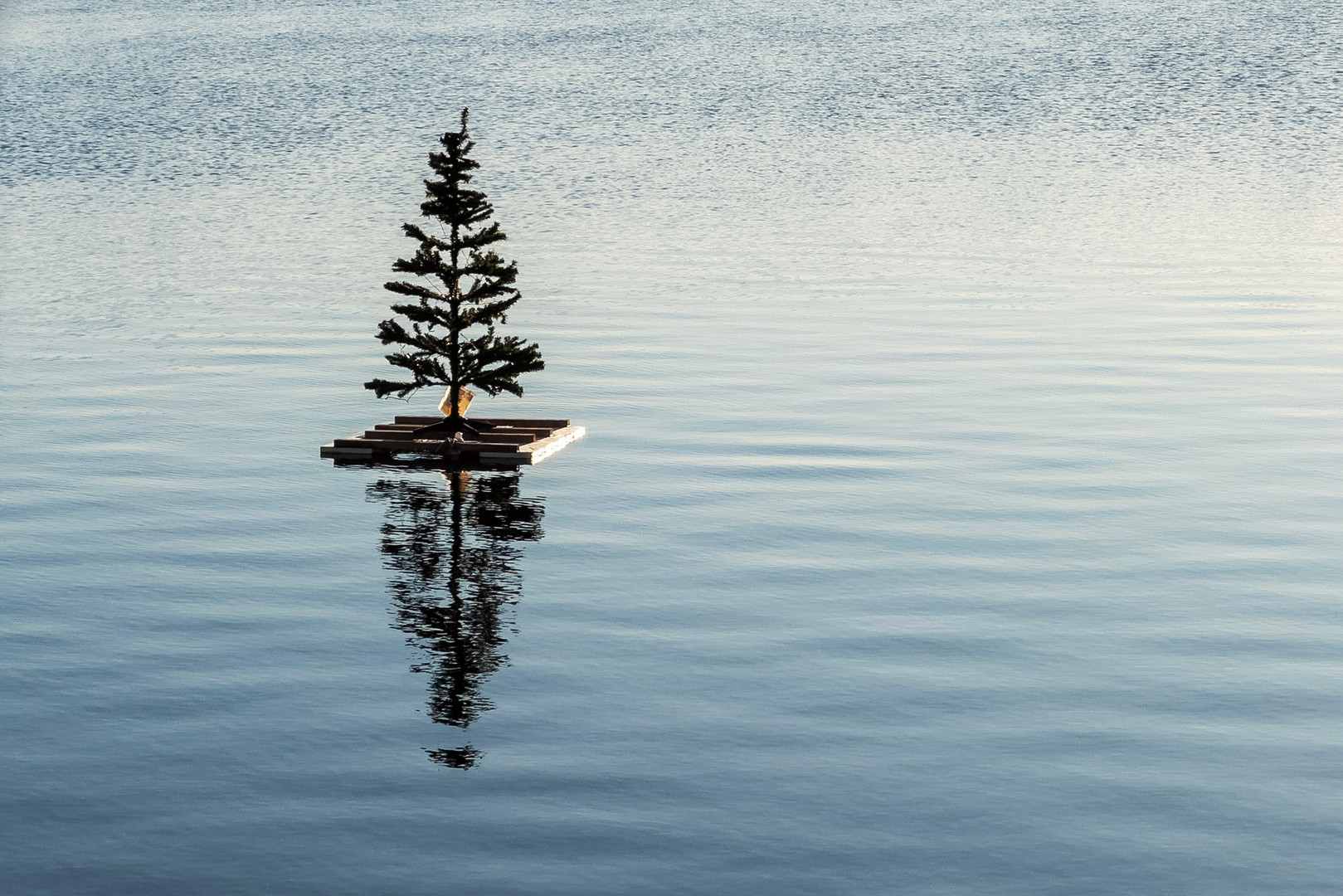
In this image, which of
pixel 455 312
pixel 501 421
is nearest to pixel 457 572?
pixel 455 312

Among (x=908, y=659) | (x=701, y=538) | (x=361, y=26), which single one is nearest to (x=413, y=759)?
(x=908, y=659)

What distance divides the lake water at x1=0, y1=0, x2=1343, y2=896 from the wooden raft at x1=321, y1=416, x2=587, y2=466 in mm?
935

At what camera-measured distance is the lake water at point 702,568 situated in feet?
58.9

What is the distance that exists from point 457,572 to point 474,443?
7490 millimetres

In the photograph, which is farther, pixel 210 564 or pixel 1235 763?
pixel 210 564

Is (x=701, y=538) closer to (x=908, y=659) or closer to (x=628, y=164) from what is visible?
(x=908, y=659)

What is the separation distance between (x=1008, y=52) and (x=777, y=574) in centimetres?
11209

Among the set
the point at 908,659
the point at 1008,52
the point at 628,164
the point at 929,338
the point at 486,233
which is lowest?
the point at 908,659

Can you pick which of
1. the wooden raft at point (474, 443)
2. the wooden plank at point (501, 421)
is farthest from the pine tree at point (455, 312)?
the wooden plank at point (501, 421)

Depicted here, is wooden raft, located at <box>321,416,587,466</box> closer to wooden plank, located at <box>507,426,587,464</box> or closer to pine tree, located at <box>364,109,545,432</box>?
wooden plank, located at <box>507,426,587,464</box>

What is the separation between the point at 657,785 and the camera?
18906 millimetres

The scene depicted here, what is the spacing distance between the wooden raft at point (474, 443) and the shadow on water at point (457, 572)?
1.41 ft

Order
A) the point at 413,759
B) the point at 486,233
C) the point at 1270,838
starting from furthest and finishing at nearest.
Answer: the point at 486,233 → the point at 413,759 → the point at 1270,838

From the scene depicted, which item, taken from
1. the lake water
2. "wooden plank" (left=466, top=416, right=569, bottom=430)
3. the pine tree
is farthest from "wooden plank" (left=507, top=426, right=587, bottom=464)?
the lake water
